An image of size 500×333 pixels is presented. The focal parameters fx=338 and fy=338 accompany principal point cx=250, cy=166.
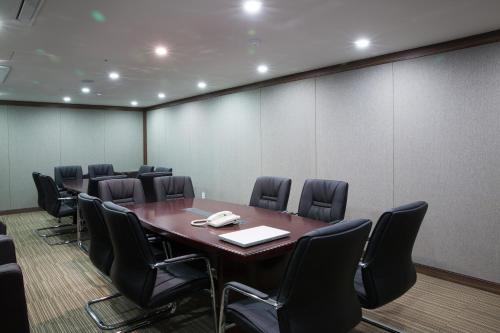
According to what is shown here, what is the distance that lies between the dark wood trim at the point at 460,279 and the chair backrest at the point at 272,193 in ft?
5.73

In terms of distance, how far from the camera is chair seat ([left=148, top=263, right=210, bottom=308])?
2115 mm

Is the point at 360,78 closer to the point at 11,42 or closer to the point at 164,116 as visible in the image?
the point at 11,42

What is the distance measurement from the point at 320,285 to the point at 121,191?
2.95m

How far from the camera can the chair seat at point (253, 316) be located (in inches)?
66.6

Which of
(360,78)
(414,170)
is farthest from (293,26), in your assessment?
(414,170)

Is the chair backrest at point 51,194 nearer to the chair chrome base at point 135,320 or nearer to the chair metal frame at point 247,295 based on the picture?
the chair chrome base at point 135,320

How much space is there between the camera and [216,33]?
10.5ft

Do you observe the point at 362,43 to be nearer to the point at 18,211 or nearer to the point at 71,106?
the point at 71,106

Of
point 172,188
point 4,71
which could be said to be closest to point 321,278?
point 172,188

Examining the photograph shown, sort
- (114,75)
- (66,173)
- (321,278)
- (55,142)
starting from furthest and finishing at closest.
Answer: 1. (55,142)
2. (66,173)
3. (114,75)
4. (321,278)

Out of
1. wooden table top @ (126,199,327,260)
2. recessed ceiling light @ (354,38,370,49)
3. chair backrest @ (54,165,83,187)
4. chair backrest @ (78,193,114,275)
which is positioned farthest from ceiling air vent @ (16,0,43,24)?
chair backrest @ (54,165,83,187)

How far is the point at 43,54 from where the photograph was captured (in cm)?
380

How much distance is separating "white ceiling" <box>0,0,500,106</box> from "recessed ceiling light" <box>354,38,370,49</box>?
9 centimetres

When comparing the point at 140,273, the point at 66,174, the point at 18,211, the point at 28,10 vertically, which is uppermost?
the point at 28,10
